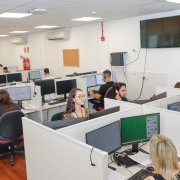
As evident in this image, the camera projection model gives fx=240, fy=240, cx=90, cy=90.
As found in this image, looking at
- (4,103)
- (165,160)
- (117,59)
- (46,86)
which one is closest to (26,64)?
(46,86)

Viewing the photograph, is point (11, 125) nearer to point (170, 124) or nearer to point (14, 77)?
point (170, 124)

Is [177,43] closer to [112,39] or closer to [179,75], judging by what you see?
[179,75]

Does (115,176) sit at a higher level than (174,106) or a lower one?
lower

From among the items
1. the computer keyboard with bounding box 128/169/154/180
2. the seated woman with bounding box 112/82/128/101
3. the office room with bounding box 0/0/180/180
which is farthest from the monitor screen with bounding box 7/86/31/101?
the computer keyboard with bounding box 128/169/154/180

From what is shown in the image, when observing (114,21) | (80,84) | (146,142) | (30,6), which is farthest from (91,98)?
(146,142)

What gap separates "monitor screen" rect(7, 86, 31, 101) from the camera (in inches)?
193

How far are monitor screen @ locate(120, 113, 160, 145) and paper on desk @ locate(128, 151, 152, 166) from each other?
14cm

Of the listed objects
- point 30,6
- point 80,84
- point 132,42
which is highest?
point 30,6

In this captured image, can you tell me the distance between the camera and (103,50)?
669 centimetres

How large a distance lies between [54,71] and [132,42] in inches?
144

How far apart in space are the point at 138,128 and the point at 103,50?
438cm

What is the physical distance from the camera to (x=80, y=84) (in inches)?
224

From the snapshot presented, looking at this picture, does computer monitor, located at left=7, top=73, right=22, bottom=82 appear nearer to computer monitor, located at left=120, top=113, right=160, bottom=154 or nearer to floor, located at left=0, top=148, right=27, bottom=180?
floor, located at left=0, top=148, right=27, bottom=180

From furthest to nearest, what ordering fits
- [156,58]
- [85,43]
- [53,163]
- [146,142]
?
[85,43], [156,58], [146,142], [53,163]
